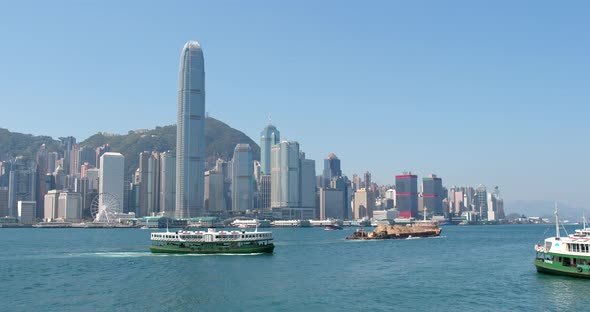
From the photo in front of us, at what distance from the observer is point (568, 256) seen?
252ft

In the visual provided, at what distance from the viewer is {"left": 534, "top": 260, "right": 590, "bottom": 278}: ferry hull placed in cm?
7569

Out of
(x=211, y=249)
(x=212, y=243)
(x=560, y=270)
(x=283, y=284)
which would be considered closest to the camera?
(x=283, y=284)

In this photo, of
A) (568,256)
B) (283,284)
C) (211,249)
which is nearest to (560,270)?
(568,256)

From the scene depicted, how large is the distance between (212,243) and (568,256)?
212ft

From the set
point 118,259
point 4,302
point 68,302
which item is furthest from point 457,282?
point 118,259

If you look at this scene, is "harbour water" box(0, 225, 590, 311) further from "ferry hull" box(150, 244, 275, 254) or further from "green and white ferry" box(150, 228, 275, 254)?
"green and white ferry" box(150, 228, 275, 254)

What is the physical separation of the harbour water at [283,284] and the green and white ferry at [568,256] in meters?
1.36

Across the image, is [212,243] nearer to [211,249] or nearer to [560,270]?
[211,249]

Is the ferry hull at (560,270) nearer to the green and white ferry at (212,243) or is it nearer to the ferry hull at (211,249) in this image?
the ferry hull at (211,249)

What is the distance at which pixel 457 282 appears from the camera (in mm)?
78000

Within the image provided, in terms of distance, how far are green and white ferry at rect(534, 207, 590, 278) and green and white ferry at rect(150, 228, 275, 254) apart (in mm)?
55030

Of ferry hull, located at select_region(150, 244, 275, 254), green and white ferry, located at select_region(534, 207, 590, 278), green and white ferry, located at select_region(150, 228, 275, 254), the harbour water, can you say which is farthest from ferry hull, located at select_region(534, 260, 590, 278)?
green and white ferry, located at select_region(150, 228, 275, 254)

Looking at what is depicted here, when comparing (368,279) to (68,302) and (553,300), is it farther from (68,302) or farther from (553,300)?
(68,302)

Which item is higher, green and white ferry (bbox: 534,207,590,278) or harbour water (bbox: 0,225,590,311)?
green and white ferry (bbox: 534,207,590,278)
